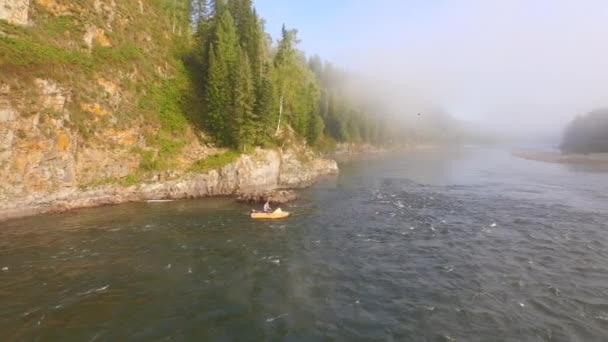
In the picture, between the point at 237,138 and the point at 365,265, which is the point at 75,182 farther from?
the point at 365,265

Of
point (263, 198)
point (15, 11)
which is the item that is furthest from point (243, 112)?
point (15, 11)

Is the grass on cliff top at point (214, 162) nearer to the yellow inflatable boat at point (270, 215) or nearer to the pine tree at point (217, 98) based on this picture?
the pine tree at point (217, 98)

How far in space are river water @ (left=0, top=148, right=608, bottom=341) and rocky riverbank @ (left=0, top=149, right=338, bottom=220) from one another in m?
2.17

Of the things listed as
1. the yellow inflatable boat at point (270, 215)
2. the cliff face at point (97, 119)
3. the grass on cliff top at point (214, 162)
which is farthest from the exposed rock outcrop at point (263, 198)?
the grass on cliff top at point (214, 162)

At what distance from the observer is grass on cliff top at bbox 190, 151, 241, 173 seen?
4731 cm

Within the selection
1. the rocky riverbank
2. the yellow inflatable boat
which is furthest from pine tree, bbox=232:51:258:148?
the yellow inflatable boat

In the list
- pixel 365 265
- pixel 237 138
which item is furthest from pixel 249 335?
pixel 237 138

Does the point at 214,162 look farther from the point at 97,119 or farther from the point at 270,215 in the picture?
the point at 270,215

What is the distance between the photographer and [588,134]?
13250cm

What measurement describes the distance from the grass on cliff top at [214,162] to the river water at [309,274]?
8.51m

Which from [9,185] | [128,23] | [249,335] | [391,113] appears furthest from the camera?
[391,113]

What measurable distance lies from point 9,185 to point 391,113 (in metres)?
186

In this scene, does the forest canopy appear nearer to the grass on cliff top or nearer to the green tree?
the green tree

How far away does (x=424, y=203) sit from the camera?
43.4 m
